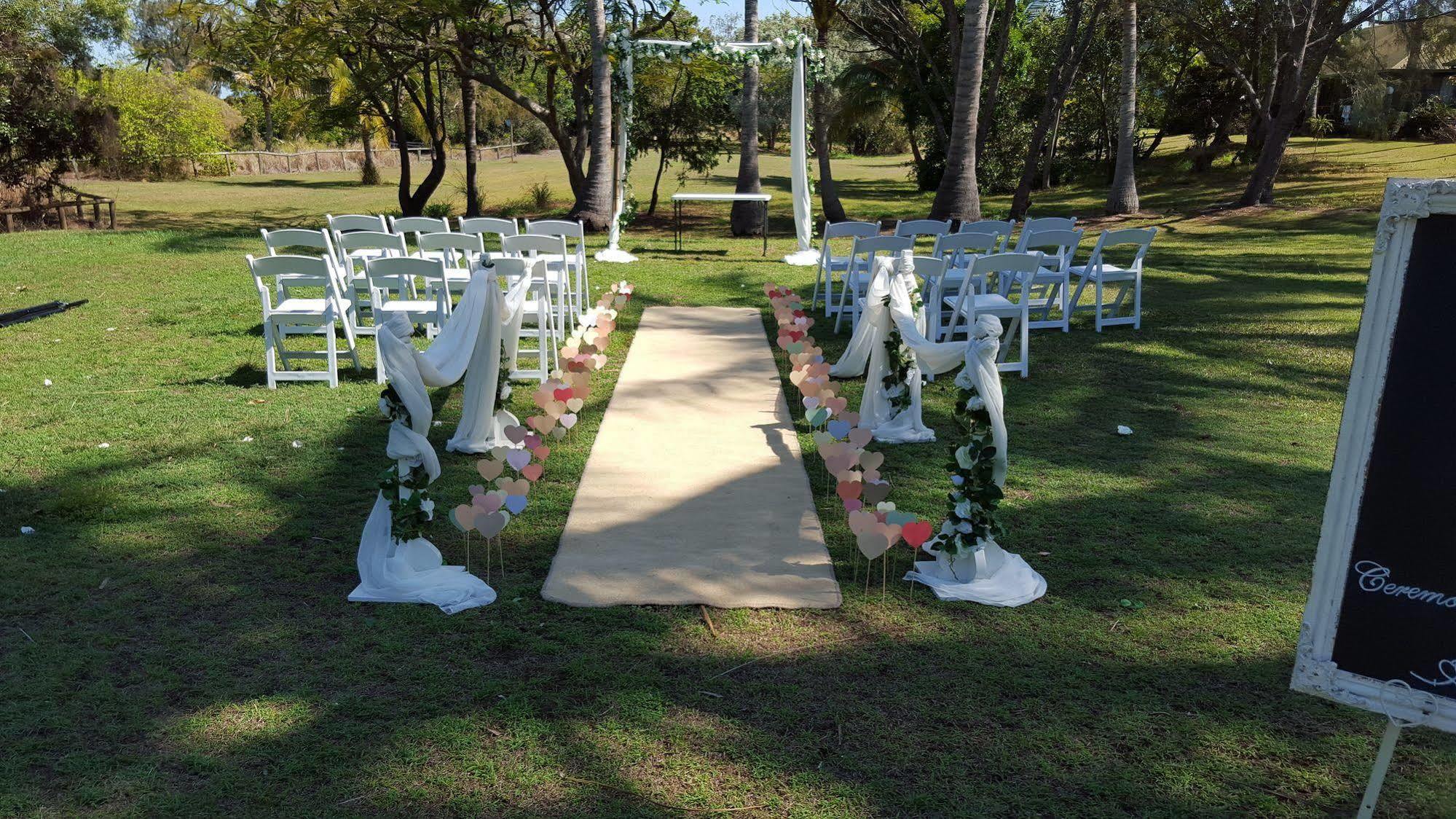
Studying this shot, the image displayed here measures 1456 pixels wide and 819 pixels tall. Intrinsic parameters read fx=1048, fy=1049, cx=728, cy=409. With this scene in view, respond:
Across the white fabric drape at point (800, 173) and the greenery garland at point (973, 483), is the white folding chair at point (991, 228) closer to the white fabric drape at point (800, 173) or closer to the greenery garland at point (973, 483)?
the white fabric drape at point (800, 173)

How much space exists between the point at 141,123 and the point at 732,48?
30.9 m

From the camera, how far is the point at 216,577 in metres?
4.68

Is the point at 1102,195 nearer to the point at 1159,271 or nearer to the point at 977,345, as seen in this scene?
the point at 1159,271

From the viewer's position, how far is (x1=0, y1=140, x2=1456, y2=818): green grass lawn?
10.7ft

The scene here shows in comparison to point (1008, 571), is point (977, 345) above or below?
above

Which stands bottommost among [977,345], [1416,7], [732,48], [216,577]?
[216,577]

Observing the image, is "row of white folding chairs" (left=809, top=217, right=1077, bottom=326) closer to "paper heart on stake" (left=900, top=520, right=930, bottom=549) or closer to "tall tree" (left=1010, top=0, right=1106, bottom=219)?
"paper heart on stake" (left=900, top=520, right=930, bottom=549)

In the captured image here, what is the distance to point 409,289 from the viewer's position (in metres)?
10.1

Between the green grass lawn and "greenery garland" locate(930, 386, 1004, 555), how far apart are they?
0.34 m

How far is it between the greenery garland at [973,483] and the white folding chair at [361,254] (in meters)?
5.27

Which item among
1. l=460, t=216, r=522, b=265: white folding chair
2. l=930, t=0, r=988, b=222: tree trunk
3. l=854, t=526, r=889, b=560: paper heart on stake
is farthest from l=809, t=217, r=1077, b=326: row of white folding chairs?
l=854, t=526, r=889, b=560: paper heart on stake

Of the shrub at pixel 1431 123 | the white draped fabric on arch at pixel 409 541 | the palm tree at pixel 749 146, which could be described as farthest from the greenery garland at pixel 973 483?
the shrub at pixel 1431 123

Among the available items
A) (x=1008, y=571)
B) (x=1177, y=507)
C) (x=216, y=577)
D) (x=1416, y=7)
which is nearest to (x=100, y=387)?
(x=216, y=577)

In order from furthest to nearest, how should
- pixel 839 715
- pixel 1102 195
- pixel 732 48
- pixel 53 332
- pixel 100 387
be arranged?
pixel 1102 195 < pixel 732 48 < pixel 53 332 < pixel 100 387 < pixel 839 715
